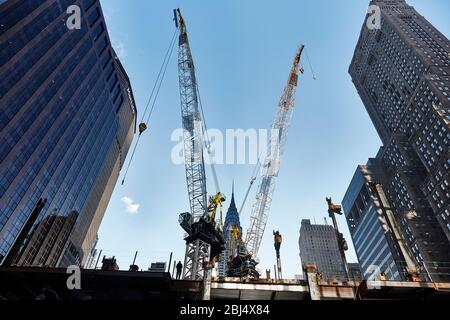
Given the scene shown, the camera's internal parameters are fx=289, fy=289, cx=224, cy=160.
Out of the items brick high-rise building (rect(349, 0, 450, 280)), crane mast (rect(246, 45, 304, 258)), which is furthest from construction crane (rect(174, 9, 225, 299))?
brick high-rise building (rect(349, 0, 450, 280))

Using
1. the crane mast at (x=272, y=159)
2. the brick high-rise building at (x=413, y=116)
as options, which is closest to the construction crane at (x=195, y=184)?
the crane mast at (x=272, y=159)

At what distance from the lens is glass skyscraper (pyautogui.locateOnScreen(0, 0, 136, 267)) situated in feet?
238

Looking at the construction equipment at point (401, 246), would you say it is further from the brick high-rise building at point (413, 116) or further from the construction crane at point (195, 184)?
the brick high-rise building at point (413, 116)

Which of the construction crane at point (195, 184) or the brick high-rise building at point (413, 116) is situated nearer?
the construction crane at point (195, 184)

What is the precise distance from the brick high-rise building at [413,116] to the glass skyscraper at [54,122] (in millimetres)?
118990

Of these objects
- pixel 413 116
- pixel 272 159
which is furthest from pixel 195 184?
pixel 413 116

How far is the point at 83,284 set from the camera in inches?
845

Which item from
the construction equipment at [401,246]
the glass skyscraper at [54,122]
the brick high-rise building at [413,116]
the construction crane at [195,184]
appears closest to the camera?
the construction equipment at [401,246]

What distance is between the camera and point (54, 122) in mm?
88188

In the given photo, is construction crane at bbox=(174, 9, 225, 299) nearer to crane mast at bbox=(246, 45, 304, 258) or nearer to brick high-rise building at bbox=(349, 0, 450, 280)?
crane mast at bbox=(246, 45, 304, 258)

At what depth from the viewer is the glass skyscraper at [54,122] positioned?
72438mm

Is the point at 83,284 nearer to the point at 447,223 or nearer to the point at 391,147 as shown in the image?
the point at 447,223

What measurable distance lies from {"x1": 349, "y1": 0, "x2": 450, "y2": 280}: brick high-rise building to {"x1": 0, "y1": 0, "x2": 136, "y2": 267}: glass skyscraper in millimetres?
118990
